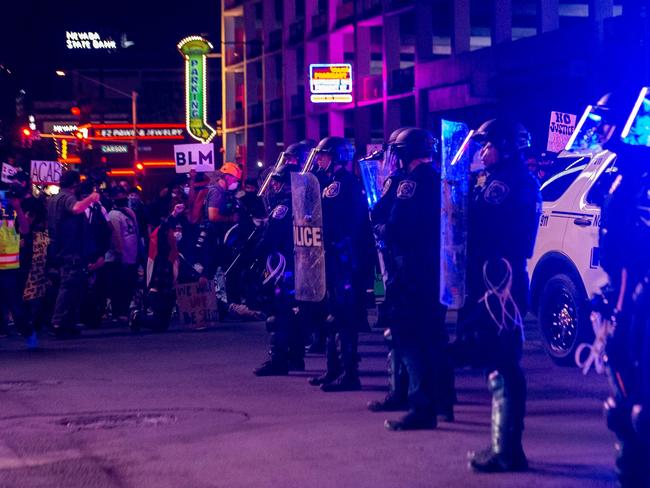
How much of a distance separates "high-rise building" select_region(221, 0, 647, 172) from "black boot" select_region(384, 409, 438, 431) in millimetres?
12563

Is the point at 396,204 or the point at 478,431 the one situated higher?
the point at 396,204

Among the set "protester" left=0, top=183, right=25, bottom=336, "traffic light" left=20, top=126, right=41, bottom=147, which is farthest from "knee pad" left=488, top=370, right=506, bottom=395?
"traffic light" left=20, top=126, right=41, bottom=147

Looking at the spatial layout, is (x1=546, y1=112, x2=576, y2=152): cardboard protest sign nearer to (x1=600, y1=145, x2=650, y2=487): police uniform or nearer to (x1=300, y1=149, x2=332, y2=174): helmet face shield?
(x1=300, y1=149, x2=332, y2=174): helmet face shield

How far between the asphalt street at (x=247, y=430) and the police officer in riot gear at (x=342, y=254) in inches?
12.0

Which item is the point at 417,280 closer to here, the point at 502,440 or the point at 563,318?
the point at 502,440

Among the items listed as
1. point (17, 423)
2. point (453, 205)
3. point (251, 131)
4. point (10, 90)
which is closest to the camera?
point (453, 205)

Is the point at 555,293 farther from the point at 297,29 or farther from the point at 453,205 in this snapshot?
the point at 297,29

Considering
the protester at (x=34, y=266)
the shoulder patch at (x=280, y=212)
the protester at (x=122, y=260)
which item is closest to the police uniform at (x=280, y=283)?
the shoulder patch at (x=280, y=212)

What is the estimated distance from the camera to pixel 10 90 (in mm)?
49812

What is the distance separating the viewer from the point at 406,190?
873 cm

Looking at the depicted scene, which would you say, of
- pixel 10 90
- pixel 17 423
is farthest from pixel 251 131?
pixel 17 423

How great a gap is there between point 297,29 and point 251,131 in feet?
29.2

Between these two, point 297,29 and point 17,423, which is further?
point 297,29

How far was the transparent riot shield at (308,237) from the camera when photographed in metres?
10.9
